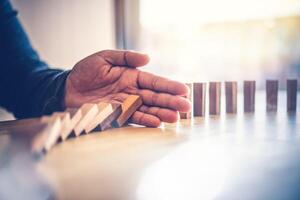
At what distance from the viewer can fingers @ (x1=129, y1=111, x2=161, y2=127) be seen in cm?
61

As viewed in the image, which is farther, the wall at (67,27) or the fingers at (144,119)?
the wall at (67,27)

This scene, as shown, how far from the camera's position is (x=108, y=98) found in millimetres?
687

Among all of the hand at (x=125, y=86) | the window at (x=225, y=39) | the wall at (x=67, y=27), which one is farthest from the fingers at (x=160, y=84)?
the wall at (x=67, y=27)

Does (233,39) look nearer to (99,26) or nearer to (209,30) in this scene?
Answer: (209,30)

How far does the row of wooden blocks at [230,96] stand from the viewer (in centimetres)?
72

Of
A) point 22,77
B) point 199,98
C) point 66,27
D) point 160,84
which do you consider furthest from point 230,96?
point 66,27

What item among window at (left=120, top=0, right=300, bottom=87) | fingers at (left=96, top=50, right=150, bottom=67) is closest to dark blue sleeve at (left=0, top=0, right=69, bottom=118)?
fingers at (left=96, top=50, right=150, bottom=67)

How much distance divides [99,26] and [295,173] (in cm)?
159

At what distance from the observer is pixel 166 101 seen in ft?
2.02

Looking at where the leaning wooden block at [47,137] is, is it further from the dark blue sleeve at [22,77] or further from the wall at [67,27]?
the wall at [67,27]

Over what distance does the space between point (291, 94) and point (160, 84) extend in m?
0.38

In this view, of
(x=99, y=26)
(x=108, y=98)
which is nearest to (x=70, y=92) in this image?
(x=108, y=98)

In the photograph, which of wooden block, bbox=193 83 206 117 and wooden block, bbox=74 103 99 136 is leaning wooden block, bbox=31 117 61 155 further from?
wooden block, bbox=193 83 206 117

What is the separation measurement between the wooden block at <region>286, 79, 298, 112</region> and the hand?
339 millimetres
